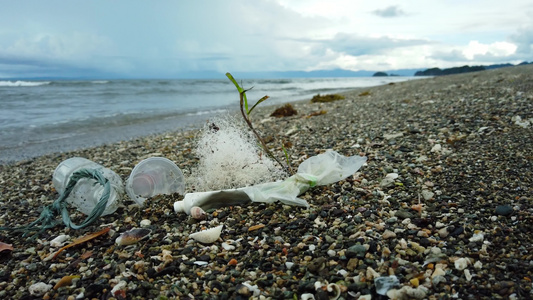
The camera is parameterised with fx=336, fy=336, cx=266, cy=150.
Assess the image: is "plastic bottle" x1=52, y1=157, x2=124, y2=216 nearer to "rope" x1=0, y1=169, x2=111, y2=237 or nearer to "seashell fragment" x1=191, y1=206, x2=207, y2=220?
"rope" x1=0, y1=169, x2=111, y2=237

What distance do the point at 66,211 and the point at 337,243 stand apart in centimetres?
244

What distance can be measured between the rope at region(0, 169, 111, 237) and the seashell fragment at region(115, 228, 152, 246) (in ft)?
1.49

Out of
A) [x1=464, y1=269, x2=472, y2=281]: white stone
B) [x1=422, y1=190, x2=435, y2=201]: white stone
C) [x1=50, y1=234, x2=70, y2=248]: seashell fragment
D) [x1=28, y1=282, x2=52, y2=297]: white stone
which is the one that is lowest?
[x1=28, y1=282, x2=52, y2=297]: white stone

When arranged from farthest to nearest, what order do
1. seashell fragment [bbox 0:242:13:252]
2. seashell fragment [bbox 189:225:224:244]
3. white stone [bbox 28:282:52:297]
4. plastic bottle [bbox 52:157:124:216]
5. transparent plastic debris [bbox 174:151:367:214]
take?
plastic bottle [bbox 52:157:124:216], transparent plastic debris [bbox 174:151:367:214], seashell fragment [bbox 0:242:13:252], seashell fragment [bbox 189:225:224:244], white stone [bbox 28:282:52:297]

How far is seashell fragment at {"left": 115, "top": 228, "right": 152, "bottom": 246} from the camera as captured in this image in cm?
255

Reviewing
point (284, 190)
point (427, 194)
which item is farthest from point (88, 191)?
point (427, 194)

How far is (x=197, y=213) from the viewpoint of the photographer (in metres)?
2.85

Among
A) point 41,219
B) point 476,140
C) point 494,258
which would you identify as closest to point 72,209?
point 41,219

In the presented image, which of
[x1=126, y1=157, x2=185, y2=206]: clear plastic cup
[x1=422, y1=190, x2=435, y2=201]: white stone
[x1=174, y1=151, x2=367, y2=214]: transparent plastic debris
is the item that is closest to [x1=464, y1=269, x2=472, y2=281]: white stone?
[x1=422, y1=190, x2=435, y2=201]: white stone

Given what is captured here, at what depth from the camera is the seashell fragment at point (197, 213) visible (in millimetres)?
2844

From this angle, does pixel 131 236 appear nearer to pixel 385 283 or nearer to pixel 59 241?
pixel 59 241

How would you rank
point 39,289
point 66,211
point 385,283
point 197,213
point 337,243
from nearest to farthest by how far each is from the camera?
1. point 385,283
2. point 39,289
3. point 337,243
4. point 197,213
5. point 66,211

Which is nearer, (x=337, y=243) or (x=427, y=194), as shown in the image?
(x=337, y=243)

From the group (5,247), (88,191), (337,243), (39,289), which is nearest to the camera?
(39,289)
